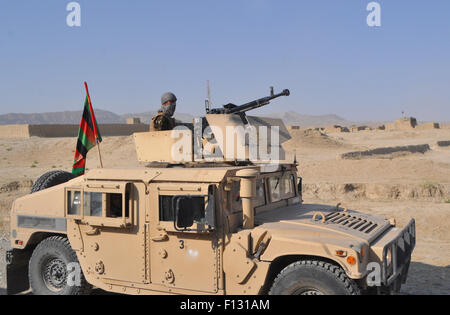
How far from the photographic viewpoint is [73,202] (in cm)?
605

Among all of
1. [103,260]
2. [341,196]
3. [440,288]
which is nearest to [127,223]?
[103,260]

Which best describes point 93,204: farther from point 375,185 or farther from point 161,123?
point 375,185

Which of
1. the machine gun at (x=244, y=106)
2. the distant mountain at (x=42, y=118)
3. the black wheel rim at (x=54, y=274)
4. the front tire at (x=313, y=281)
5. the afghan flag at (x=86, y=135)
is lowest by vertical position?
the black wheel rim at (x=54, y=274)

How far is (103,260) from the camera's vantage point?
587 cm

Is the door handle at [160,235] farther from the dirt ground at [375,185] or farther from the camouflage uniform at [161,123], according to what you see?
the dirt ground at [375,185]

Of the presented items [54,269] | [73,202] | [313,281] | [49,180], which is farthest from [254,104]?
[54,269]

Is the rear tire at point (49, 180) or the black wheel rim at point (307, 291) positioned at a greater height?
the rear tire at point (49, 180)

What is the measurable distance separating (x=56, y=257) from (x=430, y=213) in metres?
9.94

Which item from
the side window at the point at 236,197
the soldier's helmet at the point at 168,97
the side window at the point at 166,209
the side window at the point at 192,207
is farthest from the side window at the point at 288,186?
the soldier's helmet at the point at 168,97

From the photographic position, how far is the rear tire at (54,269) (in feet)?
20.4

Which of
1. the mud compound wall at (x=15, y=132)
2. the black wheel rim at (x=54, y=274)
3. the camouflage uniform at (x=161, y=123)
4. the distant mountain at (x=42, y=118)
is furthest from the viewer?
the distant mountain at (x=42, y=118)

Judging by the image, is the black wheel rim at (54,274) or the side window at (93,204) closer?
the side window at (93,204)

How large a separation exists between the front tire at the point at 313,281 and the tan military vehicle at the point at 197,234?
0.01 metres

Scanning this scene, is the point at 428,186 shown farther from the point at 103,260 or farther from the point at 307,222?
the point at 103,260
